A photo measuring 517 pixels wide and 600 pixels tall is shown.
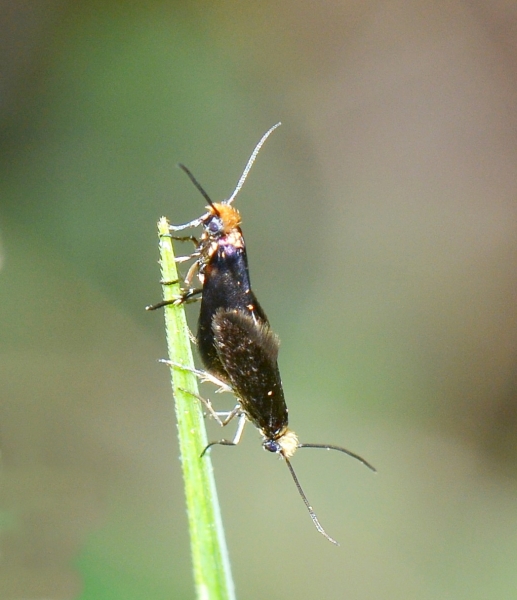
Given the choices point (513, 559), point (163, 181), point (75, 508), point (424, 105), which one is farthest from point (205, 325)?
point (424, 105)

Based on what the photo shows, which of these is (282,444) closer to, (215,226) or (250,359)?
(250,359)

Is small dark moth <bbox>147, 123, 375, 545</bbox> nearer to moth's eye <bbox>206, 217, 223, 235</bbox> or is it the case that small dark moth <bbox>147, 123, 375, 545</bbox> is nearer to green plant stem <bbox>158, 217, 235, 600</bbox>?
moth's eye <bbox>206, 217, 223, 235</bbox>

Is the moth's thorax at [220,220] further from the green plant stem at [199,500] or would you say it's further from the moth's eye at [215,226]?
the green plant stem at [199,500]

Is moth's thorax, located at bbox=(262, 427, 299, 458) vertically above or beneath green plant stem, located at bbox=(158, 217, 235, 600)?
beneath

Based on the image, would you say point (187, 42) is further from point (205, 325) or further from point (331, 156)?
point (205, 325)

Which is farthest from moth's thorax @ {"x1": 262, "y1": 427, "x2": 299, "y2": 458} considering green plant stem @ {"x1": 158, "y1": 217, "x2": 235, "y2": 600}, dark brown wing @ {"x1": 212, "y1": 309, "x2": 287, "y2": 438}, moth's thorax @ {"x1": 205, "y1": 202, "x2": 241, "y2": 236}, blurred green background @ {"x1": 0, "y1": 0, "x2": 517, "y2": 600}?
green plant stem @ {"x1": 158, "y1": 217, "x2": 235, "y2": 600}

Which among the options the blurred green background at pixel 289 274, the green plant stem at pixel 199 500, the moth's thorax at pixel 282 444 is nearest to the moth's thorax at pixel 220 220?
the moth's thorax at pixel 282 444

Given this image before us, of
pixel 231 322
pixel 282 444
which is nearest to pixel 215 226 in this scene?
pixel 231 322
